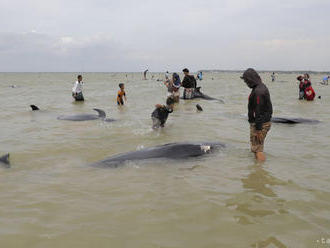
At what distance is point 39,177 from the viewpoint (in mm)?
5797

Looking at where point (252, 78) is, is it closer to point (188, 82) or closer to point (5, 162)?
point (5, 162)

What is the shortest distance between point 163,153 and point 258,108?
7.77ft

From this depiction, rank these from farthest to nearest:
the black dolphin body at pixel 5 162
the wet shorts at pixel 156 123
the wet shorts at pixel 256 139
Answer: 1. the wet shorts at pixel 156 123
2. the wet shorts at pixel 256 139
3. the black dolphin body at pixel 5 162

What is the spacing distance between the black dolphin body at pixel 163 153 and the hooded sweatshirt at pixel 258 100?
4.84ft

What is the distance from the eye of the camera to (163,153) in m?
6.83

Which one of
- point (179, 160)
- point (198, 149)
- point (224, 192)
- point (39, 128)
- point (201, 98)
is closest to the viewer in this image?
point (224, 192)

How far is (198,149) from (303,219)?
337 centimetres

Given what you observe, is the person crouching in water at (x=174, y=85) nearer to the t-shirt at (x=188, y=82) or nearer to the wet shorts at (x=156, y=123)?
the t-shirt at (x=188, y=82)

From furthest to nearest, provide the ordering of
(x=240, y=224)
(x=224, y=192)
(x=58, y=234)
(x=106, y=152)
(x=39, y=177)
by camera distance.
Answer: (x=106, y=152), (x=39, y=177), (x=224, y=192), (x=240, y=224), (x=58, y=234)

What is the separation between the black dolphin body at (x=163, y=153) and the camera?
6.63 meters

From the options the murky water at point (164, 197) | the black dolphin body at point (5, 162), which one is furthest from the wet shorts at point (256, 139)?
the black dolphin body at point (5, 162)

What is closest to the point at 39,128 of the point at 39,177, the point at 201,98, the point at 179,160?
the point at 39,177

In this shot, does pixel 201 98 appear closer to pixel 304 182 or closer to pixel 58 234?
pixel 304 182

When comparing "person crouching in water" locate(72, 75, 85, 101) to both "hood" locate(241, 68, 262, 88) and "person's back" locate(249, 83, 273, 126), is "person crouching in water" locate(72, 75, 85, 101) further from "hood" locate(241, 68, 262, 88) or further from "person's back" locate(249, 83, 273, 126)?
"person's back" locate(249, 83, 273, 126)
